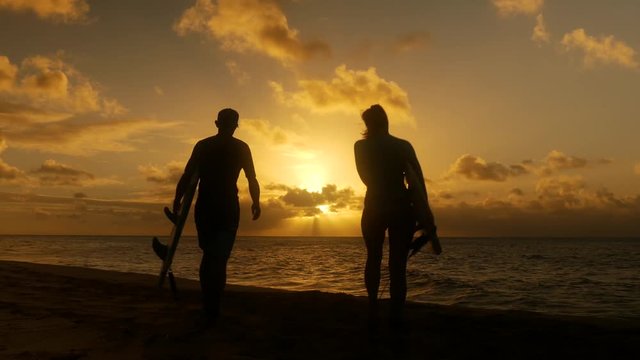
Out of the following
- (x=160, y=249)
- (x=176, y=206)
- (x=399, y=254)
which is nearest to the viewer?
(x=399, y=254)

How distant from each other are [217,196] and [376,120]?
1803 millimetres

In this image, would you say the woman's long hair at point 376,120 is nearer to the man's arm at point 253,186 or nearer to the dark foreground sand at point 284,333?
the man's arm at point 253,186

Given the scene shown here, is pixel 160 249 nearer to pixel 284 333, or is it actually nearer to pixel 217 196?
pixel 217 196

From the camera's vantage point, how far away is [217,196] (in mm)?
5012

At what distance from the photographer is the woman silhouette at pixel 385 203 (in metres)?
4.63

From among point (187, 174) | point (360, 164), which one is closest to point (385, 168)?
point (360, 164)

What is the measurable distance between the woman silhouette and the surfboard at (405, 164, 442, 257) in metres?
0.05

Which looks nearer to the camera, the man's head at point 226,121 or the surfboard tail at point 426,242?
the surfboard tail at point 426,242

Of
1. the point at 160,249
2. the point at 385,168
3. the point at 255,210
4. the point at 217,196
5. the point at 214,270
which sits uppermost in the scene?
the point at 385,168

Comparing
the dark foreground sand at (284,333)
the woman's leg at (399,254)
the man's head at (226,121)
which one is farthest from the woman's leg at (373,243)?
the man's head at (226,121)

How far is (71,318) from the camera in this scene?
518 cm

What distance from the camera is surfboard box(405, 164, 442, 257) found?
15.3 ft

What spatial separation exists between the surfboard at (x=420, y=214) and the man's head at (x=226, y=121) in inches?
77.0

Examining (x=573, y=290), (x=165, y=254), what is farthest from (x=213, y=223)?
(x=573, y=290)
